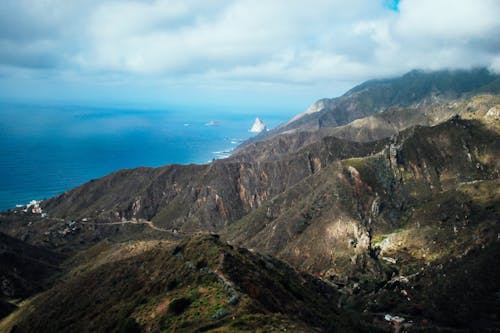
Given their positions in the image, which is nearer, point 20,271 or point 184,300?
point 184,300

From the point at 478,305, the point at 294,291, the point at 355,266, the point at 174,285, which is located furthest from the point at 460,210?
the point at 174,285

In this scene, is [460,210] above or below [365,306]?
above

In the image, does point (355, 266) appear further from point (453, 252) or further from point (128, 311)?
point (128, 311)

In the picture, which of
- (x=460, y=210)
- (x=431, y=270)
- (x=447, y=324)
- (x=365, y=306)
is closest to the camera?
(x=447, y=324)

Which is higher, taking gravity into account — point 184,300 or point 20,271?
point 184,300

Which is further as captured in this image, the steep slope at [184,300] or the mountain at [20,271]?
the mountain at [20,271]

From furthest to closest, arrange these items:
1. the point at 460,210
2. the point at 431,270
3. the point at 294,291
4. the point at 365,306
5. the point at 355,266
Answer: the point at 460,210 < the point at 355,266 < the point at 431,270 < the point at 365,306 < the point at 294,291

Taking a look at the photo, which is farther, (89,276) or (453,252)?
(453,252)

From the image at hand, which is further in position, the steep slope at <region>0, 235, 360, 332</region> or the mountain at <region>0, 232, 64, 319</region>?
the mountain at <region>0, 232, 64, 319</region>
